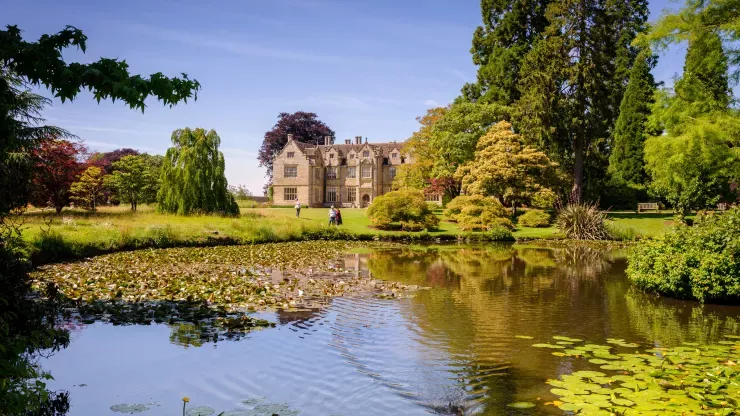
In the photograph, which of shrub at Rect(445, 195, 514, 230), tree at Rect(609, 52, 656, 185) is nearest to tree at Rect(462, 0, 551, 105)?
tree at Rect(609, 52, 656, 185)

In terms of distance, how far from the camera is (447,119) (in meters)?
43.5

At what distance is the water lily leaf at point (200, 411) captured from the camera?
561 centimetres

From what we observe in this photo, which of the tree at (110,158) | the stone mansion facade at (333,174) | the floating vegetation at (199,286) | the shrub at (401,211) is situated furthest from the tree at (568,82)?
the tree at (110,158)

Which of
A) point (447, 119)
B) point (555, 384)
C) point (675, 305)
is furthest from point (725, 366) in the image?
point (447, 119)

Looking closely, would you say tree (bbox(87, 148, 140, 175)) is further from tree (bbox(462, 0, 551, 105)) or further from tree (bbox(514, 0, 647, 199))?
tree (bbox(514, 0, 647, 199))

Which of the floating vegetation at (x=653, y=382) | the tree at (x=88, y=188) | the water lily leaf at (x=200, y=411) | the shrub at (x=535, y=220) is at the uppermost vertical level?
the tree at (x=88, y=188)

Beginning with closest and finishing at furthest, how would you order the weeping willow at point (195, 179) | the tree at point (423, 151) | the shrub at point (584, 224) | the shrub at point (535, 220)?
the shrub at point (584, 224) < the weeping willow at point (195, 179) < the shrub at point (535, 220) < the tree at point (423, 151)

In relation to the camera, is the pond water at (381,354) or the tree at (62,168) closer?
the pond water at (381,354)

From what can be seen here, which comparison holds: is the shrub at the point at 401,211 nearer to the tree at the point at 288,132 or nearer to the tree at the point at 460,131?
the tree at the point at 460,131

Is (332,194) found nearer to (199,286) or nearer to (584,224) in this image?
(584,224)

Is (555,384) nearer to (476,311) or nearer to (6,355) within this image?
(476,311)

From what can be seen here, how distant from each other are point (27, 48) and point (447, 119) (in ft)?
129

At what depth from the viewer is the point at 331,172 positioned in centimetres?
6875

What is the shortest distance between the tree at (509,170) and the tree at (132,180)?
2477cm
